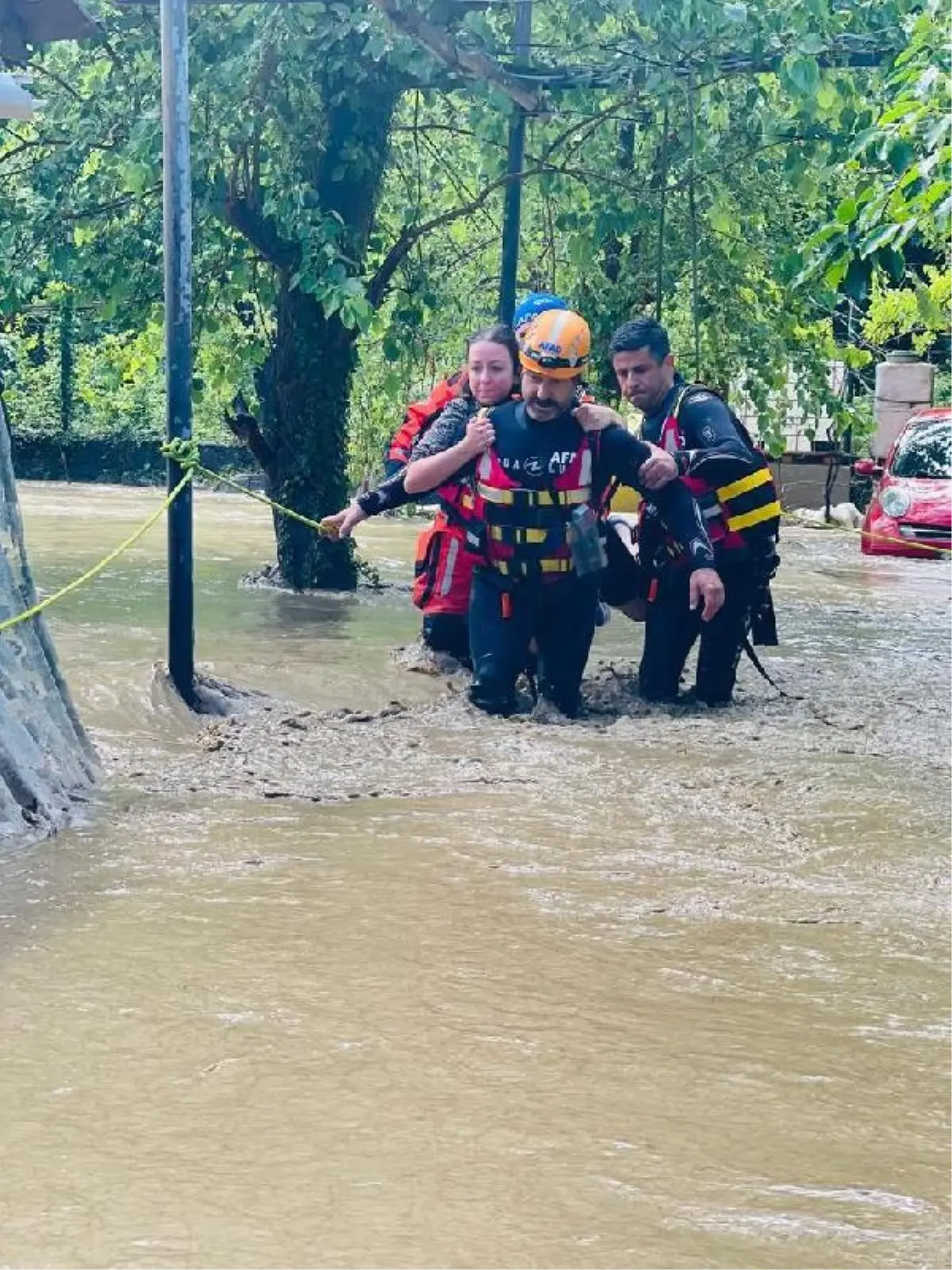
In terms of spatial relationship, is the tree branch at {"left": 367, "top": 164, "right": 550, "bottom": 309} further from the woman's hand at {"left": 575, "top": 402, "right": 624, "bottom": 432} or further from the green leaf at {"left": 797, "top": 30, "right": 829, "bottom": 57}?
the woman's hand at {"left": 575, "top": 402, "right": 624, "bottom": 432}

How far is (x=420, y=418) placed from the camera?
828 cm

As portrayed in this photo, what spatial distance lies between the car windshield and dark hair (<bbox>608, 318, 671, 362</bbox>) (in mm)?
9372

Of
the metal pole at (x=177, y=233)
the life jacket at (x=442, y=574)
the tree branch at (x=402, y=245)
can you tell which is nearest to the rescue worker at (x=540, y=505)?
the life jacket at (x=442, y=574)

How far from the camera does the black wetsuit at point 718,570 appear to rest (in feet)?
25.1

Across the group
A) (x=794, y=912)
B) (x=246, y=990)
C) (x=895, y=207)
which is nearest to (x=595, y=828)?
(x=794, y=912)

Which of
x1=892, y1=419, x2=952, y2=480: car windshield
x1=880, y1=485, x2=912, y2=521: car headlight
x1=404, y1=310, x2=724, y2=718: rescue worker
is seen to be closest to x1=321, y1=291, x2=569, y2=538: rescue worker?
x1=404, y1=310, x2=724, y2=718: rescue worker

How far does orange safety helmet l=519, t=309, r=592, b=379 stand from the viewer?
7.14 metres

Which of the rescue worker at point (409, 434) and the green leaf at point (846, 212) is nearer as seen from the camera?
the green leaf at point (846, 212)

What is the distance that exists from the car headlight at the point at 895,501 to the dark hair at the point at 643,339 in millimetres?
9137

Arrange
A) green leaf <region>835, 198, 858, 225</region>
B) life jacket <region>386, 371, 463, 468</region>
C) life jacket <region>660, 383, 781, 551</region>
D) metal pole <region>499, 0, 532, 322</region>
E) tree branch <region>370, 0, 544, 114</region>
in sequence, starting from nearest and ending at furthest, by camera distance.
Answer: green leaf <region>835, 198, 858, 225</region>, life jacket <region>660, 383, 781, 551</region>, life jacket <region>386, 371, 463, 468</region>, tree branch <region>370, 0, 544, 114</region>, metal pole <region>499, 0, 532, 322</region>

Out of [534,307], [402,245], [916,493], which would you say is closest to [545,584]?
[534,307]

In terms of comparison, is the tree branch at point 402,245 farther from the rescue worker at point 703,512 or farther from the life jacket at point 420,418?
the rescue worker at point 703,512

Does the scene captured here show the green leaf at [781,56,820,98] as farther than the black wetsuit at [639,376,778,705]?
Yes

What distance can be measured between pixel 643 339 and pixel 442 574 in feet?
4.98
